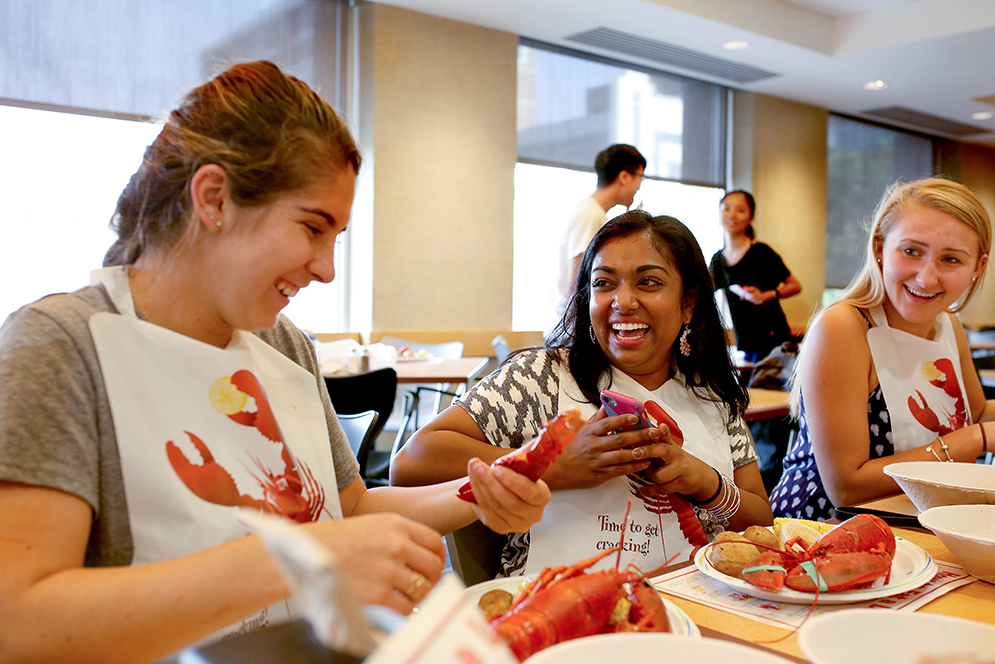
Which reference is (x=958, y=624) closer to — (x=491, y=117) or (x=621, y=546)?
(x=621, y=546)

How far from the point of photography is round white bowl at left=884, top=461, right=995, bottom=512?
1.34 meters

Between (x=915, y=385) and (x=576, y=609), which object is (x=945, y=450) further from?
(x=576, y=609)

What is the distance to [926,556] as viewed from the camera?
117 cm

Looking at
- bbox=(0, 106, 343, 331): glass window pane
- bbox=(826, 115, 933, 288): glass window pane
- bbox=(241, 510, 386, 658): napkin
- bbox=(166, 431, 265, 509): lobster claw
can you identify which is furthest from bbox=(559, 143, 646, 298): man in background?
bbox=(826, 115, 933, 288): glass window pane

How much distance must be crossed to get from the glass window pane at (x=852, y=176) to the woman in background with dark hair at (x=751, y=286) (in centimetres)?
370

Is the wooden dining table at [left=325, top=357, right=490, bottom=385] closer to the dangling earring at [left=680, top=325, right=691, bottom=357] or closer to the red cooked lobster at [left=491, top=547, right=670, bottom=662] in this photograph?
the dangling earring at [left=680, top=325, right=691, bottom=357]

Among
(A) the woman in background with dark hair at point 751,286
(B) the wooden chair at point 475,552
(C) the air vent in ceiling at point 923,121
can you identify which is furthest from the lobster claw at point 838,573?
(C) the air vent in ceiling at point 923,121

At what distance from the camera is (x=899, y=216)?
215 centimetres

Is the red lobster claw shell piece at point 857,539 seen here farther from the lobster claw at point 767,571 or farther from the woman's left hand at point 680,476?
the woman's left hand at point 680,476

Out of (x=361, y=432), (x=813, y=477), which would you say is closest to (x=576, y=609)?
(x=361, y=432)

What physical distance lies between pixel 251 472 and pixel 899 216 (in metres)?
1.82

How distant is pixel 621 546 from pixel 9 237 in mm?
4571

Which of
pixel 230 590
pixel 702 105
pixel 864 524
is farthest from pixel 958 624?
pixel 702 105

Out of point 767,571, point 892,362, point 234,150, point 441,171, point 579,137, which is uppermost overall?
point 579,137
